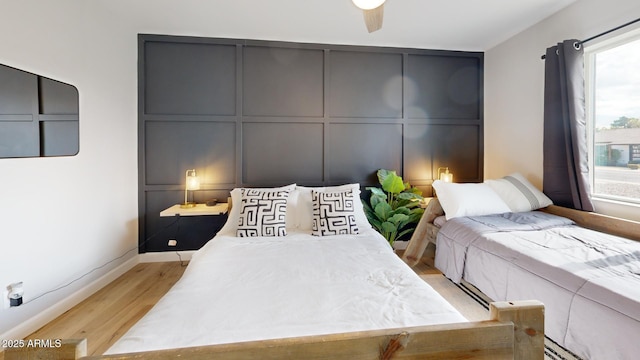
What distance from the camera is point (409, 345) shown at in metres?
0.74

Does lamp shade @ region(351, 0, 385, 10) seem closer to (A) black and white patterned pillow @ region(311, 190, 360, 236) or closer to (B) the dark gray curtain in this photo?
(A) black and white patterned pillow @ region(311, 190, 360, 236)

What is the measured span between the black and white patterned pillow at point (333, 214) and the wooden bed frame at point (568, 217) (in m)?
0.89

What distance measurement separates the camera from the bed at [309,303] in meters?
0.73

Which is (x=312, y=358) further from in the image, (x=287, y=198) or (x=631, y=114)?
(x=631, y=114)

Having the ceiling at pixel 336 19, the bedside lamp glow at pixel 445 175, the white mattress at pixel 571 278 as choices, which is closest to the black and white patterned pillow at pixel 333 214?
the white mattress at pixel 571 278

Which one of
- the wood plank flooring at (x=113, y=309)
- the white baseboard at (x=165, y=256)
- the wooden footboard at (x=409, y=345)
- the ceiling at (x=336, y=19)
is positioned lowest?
the wood plank flooring at (x=113, y=309)

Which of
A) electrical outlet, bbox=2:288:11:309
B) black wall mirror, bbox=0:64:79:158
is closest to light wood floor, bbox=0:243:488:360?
electrical outlet, bbox=2:288:11:309

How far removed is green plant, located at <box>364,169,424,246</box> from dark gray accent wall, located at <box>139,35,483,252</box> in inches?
13.2

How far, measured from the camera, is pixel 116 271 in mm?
2957

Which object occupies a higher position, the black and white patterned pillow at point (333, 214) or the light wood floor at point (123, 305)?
the black and white patterned pillow at point (333, 214)

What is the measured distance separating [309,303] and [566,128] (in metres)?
2.86

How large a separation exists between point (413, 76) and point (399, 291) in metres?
3.10

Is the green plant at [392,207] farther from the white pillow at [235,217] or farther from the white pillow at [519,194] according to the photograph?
the white pillow at [235,217]

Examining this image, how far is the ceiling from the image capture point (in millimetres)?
2723
